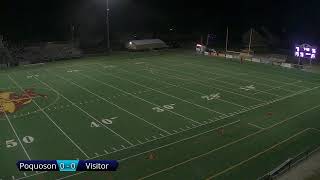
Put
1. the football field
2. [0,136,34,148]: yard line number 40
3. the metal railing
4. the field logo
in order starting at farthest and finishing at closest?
the field logo, [0,136,34,148]: yard line number 40, the football field, the metal railing

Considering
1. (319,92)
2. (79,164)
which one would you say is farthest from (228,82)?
(79,164)

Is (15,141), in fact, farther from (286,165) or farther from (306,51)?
(306,51)

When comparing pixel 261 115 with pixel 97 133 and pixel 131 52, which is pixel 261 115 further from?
pixel 131 52

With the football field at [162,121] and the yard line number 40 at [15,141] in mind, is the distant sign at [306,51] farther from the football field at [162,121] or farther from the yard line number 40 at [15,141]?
the yard line number 40 at [15,141]

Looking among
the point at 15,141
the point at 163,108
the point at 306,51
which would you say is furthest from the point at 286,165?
the point at 306,51

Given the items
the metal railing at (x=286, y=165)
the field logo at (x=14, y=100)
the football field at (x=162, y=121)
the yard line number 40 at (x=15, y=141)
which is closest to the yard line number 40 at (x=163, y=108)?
the football field at (x=162, y=121)

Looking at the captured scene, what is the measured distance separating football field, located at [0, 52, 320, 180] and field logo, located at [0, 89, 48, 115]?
7cm

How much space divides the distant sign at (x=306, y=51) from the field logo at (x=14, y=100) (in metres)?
28.5

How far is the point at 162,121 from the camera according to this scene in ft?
71.0

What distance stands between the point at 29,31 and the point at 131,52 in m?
19.1

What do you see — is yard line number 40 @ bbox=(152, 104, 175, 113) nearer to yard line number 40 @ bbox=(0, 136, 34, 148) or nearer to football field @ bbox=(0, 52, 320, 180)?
football field @ bbox=(0, 52, 320, 180)

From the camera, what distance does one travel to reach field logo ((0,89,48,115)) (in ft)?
80.0

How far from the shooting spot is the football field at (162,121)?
53.4ft

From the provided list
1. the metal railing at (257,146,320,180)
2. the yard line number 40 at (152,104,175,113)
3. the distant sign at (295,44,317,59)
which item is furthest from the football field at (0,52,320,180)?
the distant sign at (295,44,317,59)
